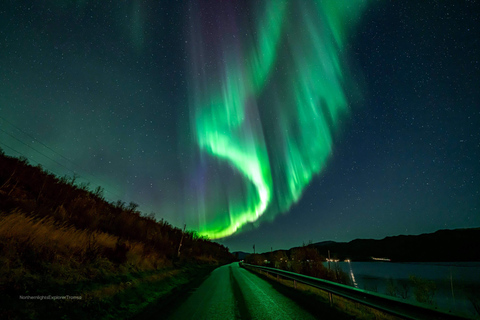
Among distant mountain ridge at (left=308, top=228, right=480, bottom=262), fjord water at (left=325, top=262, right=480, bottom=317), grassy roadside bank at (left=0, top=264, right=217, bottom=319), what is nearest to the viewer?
grassy roadside bank at (left=0, top=264, right=217, bottom=319)

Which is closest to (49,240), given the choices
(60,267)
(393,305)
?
(60,267)

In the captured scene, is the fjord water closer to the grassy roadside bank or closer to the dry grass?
the grassy roadside bank

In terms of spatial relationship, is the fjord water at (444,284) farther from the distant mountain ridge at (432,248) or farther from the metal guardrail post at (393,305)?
the distant mountain ridge at (432,248)

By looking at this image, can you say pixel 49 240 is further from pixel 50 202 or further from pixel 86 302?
pixel 50 202

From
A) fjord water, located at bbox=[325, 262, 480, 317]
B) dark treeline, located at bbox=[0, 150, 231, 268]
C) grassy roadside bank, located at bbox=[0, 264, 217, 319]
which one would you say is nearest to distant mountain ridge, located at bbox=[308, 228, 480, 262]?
fjord water, located at bbox=[325, 262, 480, 317]

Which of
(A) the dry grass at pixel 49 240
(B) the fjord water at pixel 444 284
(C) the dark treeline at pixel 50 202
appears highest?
(C) the dark treeline at pixel 50 202

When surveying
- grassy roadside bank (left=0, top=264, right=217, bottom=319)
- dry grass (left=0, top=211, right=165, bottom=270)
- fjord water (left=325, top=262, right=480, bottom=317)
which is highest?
dry grass (left=0, top=211, right=165, bottom=270)

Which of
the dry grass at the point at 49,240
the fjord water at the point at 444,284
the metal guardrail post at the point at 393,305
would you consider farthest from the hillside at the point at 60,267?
the fjord water at the point at 444,284

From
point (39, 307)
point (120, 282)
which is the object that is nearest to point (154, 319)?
point (39, 307)

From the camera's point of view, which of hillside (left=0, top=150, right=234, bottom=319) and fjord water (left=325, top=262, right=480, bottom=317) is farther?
fjord water (left=325, top=262, right=480, bottom=317)

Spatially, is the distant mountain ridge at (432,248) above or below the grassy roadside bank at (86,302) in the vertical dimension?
above

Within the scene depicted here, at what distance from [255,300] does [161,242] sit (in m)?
15.0

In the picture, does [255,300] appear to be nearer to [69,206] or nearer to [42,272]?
[42,272]

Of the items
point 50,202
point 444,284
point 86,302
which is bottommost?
point 444,284
